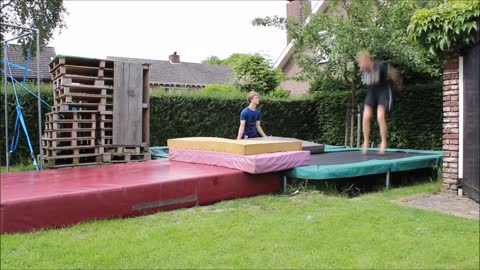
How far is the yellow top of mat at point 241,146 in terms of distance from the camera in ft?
16.8

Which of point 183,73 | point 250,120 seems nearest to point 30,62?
point 183,73

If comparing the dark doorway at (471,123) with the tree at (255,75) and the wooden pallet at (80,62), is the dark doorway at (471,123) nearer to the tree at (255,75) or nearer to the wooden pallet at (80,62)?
the wooden pallet at (80,62)

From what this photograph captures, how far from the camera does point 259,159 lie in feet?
16.4

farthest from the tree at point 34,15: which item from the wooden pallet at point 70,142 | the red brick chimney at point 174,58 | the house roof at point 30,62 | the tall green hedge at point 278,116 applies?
the red brick chimney at point 174,58

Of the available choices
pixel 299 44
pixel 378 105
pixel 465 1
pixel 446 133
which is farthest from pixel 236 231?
pixel 299 44

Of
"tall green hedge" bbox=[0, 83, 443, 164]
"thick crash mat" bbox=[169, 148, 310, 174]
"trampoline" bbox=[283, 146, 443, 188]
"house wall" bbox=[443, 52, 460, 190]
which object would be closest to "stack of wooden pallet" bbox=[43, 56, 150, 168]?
"thick crash mat" bbox=[169, 148, 310, 174]

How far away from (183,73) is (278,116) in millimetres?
19054

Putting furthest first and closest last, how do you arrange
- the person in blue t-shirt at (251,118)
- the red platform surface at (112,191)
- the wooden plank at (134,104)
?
the person in blue t-shirt at (251,118) → the wooden plank at (134,104) → the red platform surface at (112,191)

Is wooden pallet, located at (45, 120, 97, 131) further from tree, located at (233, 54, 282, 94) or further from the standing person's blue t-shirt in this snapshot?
tree, located at (233, 54, 282, 94)

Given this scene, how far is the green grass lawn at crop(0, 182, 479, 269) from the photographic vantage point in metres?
2.79

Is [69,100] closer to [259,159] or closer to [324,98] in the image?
[259,159]

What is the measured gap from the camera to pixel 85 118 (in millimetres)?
6844

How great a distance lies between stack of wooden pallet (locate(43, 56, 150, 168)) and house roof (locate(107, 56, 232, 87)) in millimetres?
19672

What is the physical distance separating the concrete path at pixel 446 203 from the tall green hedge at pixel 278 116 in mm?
4775
